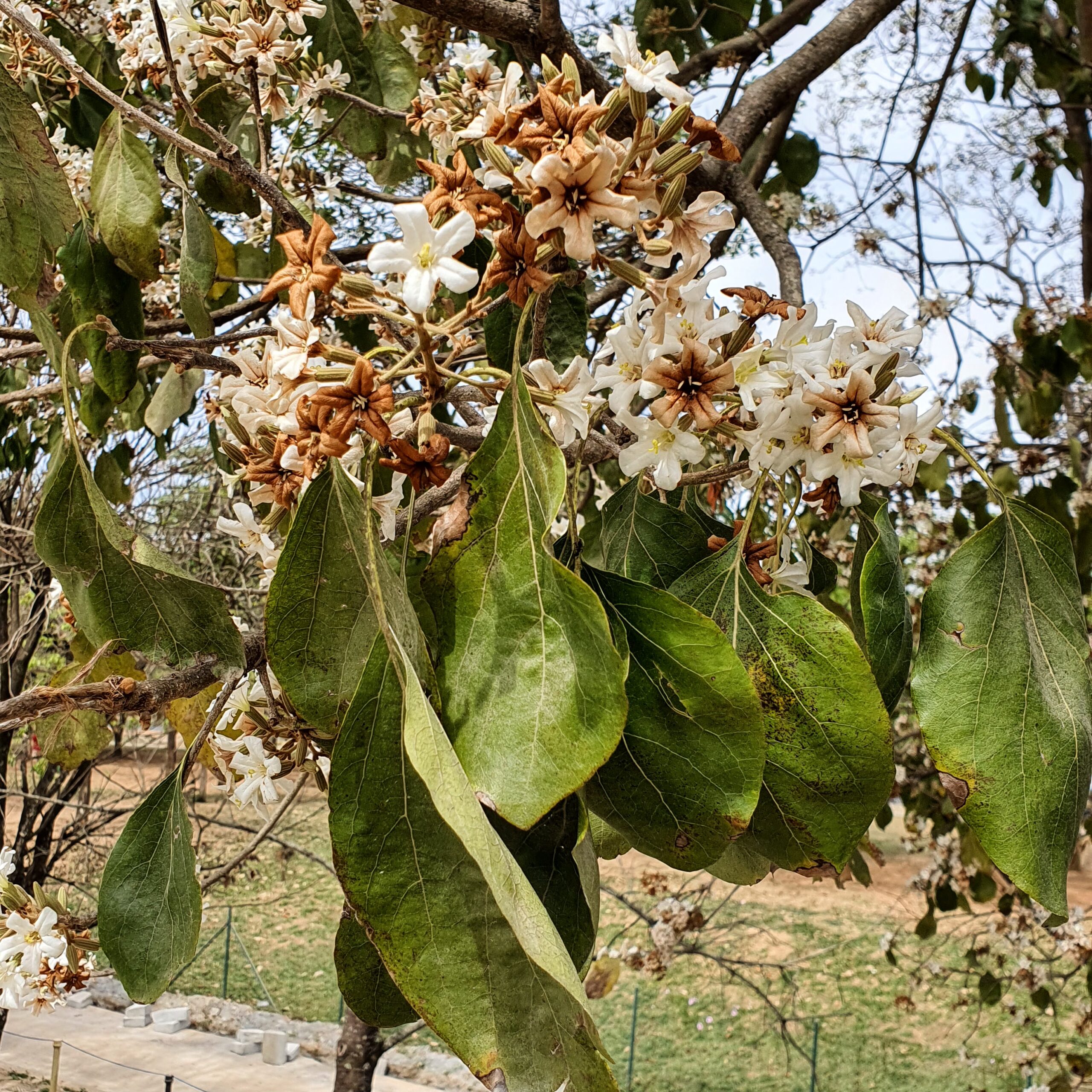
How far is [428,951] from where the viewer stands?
1.05 feet

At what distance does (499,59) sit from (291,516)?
1410mm

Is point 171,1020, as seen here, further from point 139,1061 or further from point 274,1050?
point 274,1050

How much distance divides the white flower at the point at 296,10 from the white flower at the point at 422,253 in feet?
2.48

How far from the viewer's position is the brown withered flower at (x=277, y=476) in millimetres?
446

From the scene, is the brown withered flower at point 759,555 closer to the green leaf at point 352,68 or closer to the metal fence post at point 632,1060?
the green leaf at point 352,68

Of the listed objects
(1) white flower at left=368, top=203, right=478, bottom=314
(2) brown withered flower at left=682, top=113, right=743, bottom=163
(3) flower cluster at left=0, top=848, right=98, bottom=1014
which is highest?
(2) brown withered flower at left=682, top=113, right=743, bottom=163

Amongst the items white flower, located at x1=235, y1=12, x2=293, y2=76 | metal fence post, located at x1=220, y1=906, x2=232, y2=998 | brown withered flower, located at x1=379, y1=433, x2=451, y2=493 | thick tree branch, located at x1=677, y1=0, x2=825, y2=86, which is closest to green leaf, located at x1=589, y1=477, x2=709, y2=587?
brown withered flower, located at x1=379, y1=433, x2=451, y2=493

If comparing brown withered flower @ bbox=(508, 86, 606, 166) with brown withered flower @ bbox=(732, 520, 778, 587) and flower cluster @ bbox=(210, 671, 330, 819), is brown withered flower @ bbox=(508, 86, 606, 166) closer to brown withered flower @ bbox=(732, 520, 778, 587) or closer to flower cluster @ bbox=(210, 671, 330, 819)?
brown withered flower @ bbox=(732, 520, 778, 587)

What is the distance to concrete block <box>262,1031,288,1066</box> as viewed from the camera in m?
4.21

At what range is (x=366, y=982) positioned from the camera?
413 mm

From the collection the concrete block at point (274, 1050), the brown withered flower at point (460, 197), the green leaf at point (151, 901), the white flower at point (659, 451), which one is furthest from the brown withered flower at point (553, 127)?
the concrete block at point (274, 1050)

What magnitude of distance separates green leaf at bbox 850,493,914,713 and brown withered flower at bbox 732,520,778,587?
51 mm

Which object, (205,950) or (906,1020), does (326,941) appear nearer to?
(205,950)

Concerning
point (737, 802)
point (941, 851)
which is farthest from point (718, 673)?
point (941, 851)
